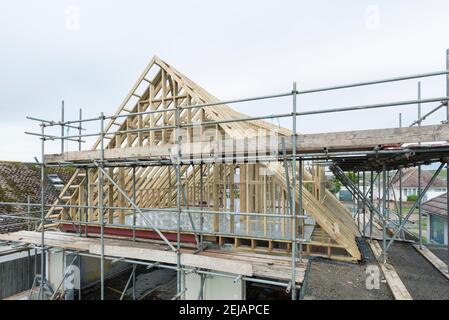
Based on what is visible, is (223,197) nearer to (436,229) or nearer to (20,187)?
(436,229)

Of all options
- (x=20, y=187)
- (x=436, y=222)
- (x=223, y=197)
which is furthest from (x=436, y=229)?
(x=20, y=187)

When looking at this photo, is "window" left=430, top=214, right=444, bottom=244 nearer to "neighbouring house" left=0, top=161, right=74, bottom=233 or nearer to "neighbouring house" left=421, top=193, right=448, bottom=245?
"neighbouring house" left=421, top=193, right=448, bottom=245

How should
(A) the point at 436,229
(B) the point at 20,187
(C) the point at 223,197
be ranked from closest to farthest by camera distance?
(C) the point at 223,197 < (A) the point at 436,229 < (B) the point at 20,187

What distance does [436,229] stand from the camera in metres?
12.1

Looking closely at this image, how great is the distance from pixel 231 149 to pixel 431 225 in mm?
12868

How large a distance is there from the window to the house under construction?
3.55 m

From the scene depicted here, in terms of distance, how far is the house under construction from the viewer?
4.95 metres

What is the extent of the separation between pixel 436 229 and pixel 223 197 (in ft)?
37.7

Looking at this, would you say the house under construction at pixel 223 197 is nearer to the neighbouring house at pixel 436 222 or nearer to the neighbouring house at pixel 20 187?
the neighbouring house at pixel 436 222

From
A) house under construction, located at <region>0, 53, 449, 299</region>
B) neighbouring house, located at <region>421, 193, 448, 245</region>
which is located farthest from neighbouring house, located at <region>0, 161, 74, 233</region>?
neighbouring house, located at <region>421, 193, 448, 245</region>

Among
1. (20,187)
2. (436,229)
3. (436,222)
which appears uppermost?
(20,187)

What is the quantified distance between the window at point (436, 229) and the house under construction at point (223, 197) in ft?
11.7
